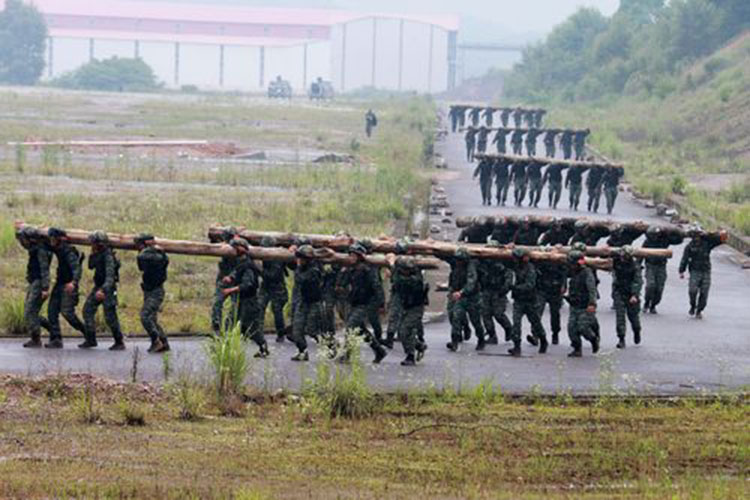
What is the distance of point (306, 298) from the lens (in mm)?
18797

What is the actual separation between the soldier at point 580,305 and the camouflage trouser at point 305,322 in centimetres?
319

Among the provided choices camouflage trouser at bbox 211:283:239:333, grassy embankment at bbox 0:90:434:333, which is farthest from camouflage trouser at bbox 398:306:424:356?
grassy embankment at bbox 0:90:434:333

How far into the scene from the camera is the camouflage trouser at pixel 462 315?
19891 mm

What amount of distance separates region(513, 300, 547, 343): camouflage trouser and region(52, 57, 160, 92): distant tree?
302 ft

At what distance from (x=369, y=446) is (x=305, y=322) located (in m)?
4.99

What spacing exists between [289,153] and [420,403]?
39.5 meters

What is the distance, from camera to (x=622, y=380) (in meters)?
17.9

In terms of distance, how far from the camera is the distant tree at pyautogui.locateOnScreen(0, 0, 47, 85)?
112062 mm

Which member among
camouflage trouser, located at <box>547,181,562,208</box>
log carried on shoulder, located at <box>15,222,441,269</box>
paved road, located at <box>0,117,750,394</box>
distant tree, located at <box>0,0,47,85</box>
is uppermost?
distant tree, located at <box>0,0,47,85</box>

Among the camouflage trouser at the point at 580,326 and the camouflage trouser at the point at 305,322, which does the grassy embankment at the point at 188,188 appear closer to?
the camouflage trouser at the point at 305,322

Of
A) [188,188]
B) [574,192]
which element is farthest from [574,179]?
[188,188]

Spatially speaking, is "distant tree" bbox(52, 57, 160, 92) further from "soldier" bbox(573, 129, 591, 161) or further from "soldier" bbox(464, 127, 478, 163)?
"soldier" bbox(573, 129, 591, 161)

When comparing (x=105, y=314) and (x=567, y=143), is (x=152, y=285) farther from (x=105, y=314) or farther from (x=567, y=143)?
(x=567, y=143)

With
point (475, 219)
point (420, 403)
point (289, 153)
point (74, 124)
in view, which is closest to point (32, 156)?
point (289, 153)
